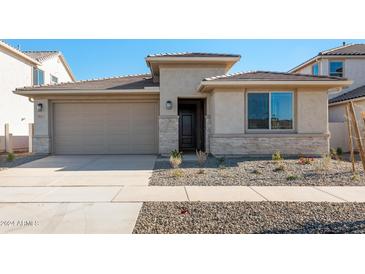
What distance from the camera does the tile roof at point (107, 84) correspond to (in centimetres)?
1393

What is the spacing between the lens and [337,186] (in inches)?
292

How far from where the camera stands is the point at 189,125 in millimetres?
16984

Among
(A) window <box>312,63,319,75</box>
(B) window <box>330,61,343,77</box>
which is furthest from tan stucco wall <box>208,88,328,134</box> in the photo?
(A) window <box>312,63,319,75</box>

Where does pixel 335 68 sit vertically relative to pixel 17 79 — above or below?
above

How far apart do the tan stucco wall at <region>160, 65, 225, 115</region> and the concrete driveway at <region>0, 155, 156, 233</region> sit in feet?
14.8

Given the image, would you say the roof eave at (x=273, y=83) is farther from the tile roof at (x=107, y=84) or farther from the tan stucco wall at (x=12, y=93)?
the tan stucco wall at (x=12, y=93)

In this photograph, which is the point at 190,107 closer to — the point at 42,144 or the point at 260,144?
the point at 260,144

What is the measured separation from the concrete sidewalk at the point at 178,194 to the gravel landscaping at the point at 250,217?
48cm

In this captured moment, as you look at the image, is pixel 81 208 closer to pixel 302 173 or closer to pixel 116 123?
pixel 302 173

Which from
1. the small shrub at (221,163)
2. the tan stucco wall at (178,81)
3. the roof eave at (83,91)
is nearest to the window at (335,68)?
the tan stucco wall at (178,81)

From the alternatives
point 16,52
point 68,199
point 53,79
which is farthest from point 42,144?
point 53,79

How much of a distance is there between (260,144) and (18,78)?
17.2 meters

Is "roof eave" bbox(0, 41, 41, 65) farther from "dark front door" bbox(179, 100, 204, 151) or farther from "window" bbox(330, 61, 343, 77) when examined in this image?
"window" bbox(330, 61, 343, 77)

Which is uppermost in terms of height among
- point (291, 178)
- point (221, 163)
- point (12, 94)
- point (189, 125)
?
point (12, 94)
